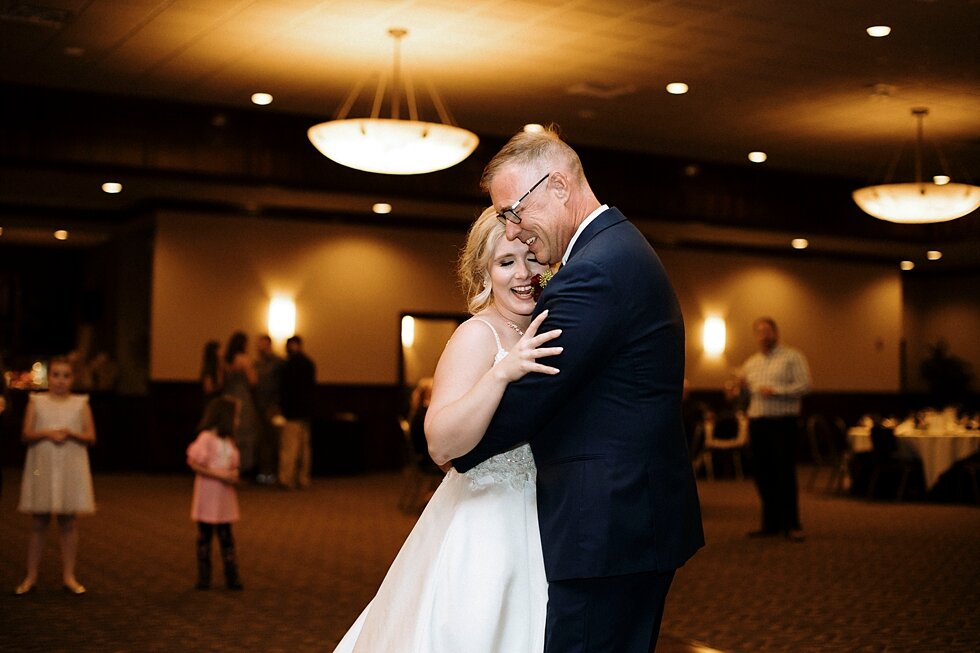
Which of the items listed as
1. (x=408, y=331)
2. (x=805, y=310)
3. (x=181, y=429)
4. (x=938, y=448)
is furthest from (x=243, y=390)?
(x=805, y=310)

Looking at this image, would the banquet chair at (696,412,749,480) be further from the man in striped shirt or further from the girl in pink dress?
the girl in pink dress

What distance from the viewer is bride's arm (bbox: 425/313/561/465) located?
199 centimetres

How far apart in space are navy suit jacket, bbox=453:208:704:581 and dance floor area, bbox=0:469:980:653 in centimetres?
315

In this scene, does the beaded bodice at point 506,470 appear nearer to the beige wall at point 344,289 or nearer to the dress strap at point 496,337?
the dress strap at point 496,337

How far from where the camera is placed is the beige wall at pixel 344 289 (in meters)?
13.9

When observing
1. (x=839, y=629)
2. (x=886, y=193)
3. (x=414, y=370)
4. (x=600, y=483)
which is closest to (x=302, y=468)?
(x=414, y=370)

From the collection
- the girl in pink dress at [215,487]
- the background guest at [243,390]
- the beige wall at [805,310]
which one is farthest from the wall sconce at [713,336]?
the girl in pink dress at [215,487]

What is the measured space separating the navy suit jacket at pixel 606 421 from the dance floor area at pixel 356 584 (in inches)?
124

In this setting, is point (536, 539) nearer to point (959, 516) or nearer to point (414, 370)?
point (959, 516)

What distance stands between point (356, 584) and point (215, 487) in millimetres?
981

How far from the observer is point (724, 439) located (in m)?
13.4

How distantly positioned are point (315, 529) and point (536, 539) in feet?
21.5

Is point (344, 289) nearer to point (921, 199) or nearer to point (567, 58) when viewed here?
point (567, 58)

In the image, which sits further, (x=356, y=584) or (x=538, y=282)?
(x=356, y=584)
